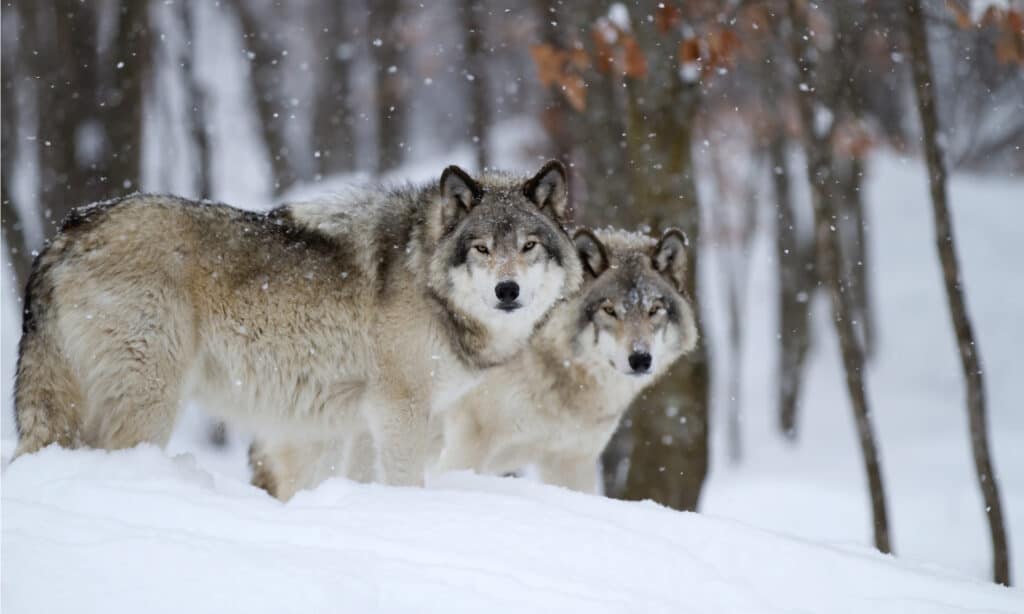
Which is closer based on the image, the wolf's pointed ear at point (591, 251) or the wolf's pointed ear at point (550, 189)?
the wolf's pointed ear at point (550, 189)

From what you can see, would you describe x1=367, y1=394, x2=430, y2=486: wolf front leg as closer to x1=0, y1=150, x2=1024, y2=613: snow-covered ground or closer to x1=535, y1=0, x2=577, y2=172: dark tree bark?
x1=0, y1=150, x2=1024, y2=613: snow-covered ground

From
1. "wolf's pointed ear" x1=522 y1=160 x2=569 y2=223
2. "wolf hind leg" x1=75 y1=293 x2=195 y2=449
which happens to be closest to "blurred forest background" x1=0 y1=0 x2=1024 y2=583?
"wolf's pointed ear" x1=522 y1=160 x2=569 y2=223

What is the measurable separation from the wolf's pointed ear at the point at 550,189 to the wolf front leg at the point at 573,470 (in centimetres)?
178

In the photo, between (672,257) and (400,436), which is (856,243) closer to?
(672,257)

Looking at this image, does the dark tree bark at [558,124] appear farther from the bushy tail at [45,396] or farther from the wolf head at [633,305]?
the bushy tail at [45,396]

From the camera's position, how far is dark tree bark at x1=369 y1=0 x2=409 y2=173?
17.5 meters

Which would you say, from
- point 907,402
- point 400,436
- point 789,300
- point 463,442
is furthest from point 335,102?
point 400,436

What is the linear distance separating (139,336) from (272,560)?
5.79ft

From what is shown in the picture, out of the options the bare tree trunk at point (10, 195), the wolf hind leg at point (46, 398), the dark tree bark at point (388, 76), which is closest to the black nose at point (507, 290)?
the wolf hind leg at point (46, 398)

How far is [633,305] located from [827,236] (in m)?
2.17

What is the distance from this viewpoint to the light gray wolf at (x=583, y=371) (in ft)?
20.8

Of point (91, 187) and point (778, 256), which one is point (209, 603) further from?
point (778, 256)

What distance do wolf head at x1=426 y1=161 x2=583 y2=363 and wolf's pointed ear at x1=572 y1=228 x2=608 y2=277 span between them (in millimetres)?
778

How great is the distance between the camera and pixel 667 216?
24.6ft
